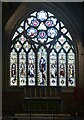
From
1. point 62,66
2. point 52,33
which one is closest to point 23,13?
point 52,33

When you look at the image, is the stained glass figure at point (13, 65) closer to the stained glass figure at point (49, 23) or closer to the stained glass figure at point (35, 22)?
the stained glass figure at point (35, 22)

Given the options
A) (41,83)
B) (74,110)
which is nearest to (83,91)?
(74,110)

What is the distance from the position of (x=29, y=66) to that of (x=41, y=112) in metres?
2.39

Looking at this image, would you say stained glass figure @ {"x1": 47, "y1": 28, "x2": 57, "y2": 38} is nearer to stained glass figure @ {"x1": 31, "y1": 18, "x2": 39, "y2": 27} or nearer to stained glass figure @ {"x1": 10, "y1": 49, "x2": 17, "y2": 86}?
stained glass figure @ {"x1": 31, "y1": 18, "x2": 39, "y2": 27}

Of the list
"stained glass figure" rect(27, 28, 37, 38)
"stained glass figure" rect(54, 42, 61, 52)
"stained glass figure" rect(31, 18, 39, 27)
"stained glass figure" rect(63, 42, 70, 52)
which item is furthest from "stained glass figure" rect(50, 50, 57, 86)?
"stained glass figure" rect(31, 18, 39, 27)

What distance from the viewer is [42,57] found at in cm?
1348

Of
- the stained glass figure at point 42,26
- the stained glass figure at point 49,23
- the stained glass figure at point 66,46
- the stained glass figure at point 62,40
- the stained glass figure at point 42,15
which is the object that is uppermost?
the stained glass figure at point 42,15

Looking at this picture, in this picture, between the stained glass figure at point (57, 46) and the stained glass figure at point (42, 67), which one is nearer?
the stained glass figure at point (42, 67)

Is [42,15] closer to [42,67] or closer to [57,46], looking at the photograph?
[57,46]

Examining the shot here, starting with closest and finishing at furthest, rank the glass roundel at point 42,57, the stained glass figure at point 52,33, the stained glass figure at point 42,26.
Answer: the glass roundel at point 42,57 < the stained glass figure at point 52,33 < the stained glass figure at point 42,26

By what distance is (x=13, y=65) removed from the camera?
44.4ft

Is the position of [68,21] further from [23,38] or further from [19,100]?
[19,100]

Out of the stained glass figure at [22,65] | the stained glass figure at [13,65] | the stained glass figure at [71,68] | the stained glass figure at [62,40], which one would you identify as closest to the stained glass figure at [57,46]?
the stained glass figure at [62,40]

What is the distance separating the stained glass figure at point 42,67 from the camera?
44.1 feet
